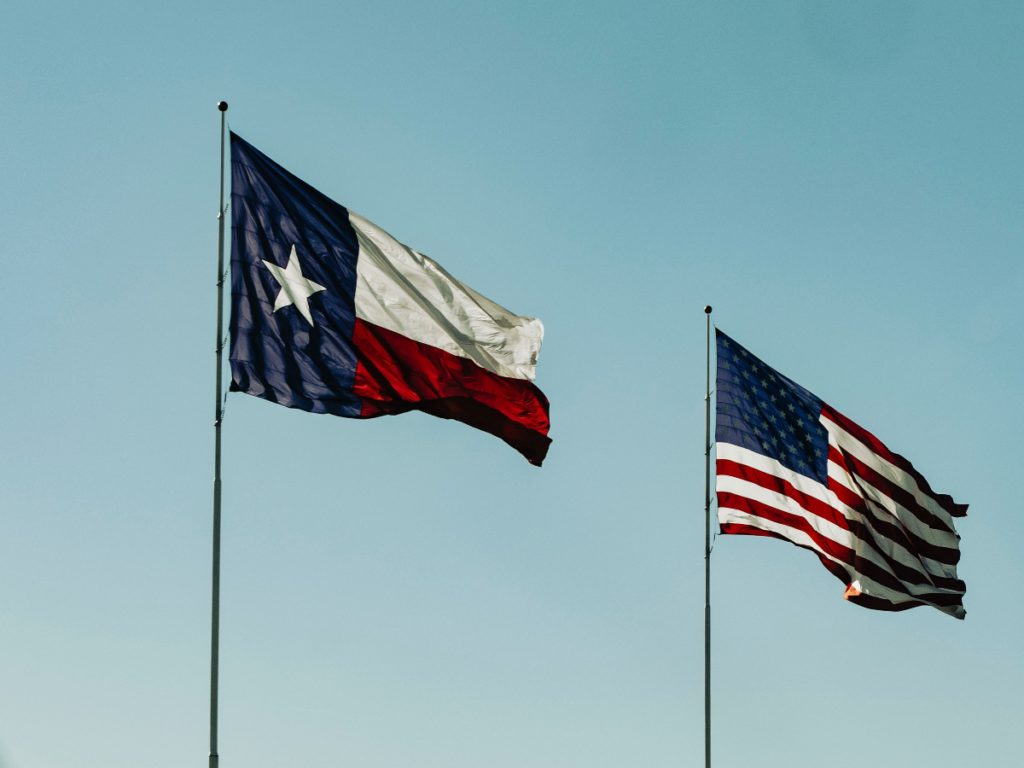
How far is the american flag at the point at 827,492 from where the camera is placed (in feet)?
111

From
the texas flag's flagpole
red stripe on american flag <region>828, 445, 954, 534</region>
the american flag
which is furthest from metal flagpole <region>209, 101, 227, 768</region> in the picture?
red stripe on american flag <region>828, 445, 954, 534</region>

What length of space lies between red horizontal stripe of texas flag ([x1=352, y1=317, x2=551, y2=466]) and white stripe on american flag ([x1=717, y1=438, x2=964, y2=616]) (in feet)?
17.9

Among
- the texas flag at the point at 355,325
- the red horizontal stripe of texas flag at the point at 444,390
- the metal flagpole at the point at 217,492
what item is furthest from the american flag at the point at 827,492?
the metal flagpole at the point at 217,492

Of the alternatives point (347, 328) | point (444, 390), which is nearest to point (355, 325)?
point (347, 328)

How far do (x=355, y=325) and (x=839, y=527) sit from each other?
12.2 metres

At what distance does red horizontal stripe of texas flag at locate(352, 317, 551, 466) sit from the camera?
1093 inches

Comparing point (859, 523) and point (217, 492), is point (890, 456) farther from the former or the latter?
point (217, 492)

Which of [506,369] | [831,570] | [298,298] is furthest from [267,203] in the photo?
[831,570]

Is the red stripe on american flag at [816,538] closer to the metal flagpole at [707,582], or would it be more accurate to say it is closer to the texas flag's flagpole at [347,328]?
the metal flagpole at [707,582]

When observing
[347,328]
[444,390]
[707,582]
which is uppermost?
[347,328]

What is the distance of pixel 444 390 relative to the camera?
2903 cm

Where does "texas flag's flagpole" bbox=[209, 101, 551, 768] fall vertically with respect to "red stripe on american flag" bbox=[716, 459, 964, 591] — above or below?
above

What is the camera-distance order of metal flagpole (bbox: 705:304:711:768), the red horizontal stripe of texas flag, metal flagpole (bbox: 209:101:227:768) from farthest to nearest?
1. metal flagpole (bbox: 705:304:711:768)
2. the red horizontal stripe of texas flag
3. metal flagpole (bbox: 209:101:227:768)

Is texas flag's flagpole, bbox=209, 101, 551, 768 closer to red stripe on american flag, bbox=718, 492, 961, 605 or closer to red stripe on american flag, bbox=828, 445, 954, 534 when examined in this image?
red stripe on american flag, bbox=718, 492, 961, 605
